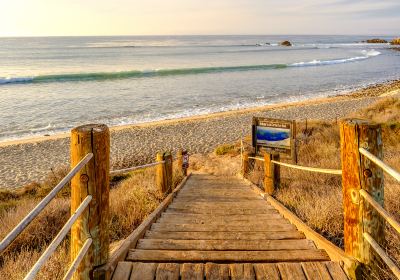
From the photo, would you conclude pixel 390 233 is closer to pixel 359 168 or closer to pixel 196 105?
pixel 359 168

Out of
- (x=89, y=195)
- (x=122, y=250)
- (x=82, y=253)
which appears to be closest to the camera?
(x=82, y=253)

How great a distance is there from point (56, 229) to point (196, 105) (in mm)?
23461

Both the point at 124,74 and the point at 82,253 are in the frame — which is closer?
the point at 82,253

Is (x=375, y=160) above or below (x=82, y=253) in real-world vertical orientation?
above

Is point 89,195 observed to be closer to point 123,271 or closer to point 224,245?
point 123,271

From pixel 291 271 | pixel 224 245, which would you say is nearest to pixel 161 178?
pixel 224 245

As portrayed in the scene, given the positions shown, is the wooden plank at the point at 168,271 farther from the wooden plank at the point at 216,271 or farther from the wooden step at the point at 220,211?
the wooden step at the point at 220,211

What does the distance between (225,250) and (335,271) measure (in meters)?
1.06

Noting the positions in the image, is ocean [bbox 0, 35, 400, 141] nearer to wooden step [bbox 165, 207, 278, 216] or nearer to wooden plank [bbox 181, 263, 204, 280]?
wooden step [bbox 165, 207, 278, 216]

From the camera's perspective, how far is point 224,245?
3.44 m

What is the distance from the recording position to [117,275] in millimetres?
2701

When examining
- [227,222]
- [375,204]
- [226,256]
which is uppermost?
[375,204]

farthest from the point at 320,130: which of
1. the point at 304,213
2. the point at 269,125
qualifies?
the point at 304,213

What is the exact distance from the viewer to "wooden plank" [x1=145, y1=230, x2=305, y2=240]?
3793 millimetres
